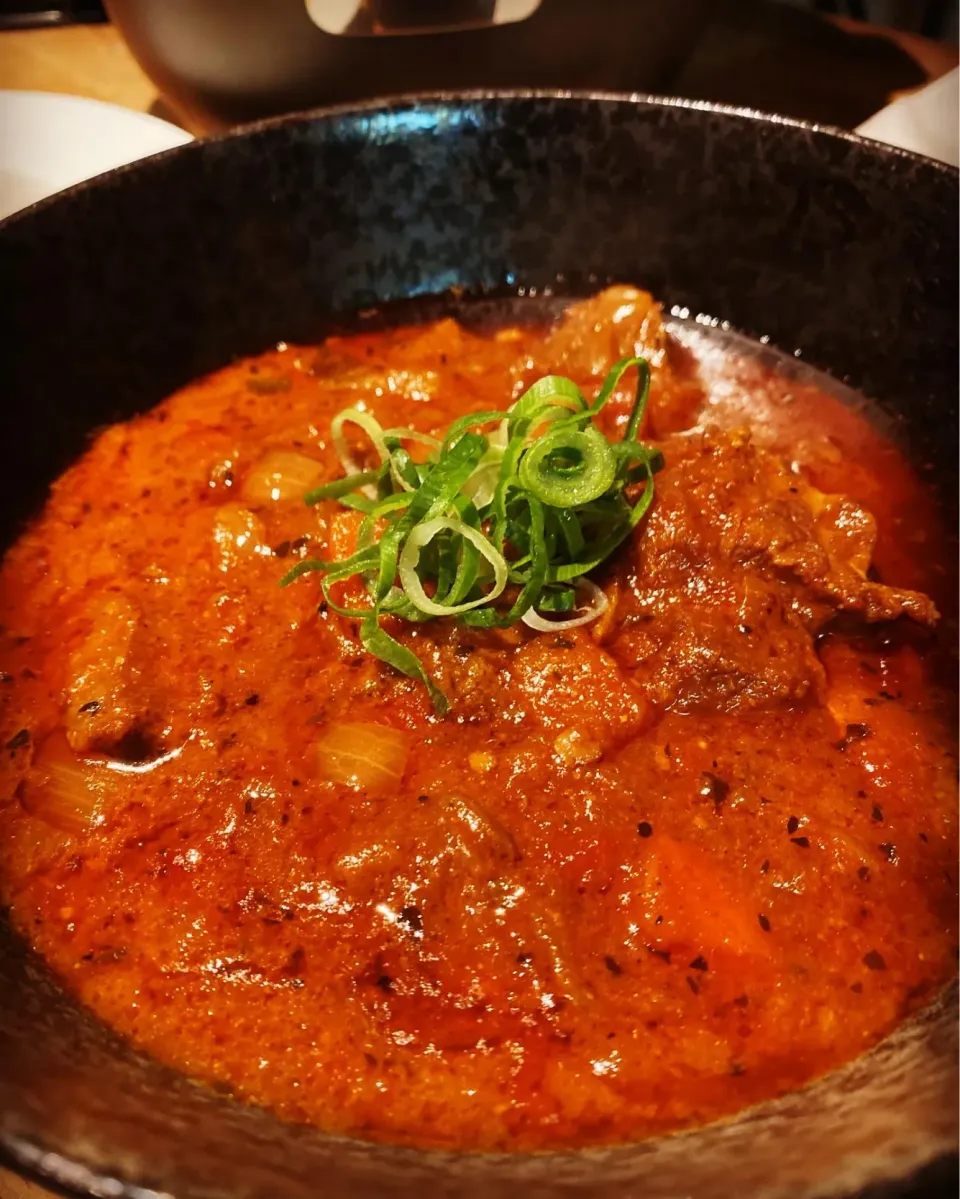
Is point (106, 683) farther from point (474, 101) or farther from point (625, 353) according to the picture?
point (474, 101)

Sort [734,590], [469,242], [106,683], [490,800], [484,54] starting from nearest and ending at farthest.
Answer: [490,800] < [106,683] < [734,590] < [469,242] < [484,54]

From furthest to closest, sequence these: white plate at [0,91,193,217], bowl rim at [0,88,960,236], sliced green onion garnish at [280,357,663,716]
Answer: white plate at [0,91,193,217], bowl rim at [0,88,960,236], sliced green onion garnish at [280,357,663,716]

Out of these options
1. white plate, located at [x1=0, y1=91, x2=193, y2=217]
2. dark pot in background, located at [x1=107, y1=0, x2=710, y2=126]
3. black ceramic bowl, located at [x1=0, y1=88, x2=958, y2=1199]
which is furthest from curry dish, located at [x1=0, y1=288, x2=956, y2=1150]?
dark pot in background, located at [x1=107, y1=0, x2=710, y2=126]

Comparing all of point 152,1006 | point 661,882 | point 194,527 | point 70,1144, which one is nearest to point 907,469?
point 661,882

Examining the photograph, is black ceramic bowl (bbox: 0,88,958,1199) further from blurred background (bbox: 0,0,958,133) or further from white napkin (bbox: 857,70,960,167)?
white napkin (bbox: 857,70,960,167)

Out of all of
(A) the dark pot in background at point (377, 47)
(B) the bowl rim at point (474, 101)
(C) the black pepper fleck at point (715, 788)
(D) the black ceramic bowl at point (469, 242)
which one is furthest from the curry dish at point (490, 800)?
(A) the dark pot in background at point (377, 47)

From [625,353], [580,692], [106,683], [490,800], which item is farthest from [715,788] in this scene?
[625,353]

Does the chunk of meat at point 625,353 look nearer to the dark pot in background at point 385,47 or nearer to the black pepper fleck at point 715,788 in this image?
the dark pot in background at point 385,47
